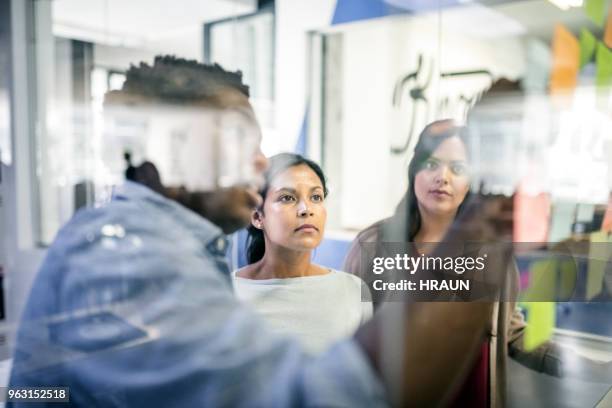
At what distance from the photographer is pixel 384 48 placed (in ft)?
4.61

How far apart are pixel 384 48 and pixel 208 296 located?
2.57 feet

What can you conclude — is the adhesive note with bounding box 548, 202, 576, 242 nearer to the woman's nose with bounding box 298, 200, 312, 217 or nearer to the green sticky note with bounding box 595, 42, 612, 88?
the green sticky note with bounding box 595, 42, 612, 88

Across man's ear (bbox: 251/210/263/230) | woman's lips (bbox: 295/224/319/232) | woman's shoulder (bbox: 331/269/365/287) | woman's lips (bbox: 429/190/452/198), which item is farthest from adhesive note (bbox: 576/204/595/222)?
man's ear (bbox: 251/210/263/230)

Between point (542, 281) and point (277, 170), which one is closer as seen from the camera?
point (277, 170)

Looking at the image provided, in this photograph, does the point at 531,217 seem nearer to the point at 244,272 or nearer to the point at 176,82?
the point at 244,272

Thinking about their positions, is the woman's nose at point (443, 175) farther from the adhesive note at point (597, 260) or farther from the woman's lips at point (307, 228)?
the adhesive note at point (597, 260)

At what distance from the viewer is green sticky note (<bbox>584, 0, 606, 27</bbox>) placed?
1.59 m

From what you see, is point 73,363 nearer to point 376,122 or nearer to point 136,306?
point 136,306

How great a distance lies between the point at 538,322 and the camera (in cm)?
167

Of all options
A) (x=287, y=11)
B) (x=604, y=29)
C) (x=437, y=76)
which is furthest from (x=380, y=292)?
(x=604, y=29)

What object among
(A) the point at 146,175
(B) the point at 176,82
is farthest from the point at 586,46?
(A) the point at 146,175

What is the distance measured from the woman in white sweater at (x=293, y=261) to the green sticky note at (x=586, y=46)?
89cm

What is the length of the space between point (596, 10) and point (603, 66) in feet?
0.58

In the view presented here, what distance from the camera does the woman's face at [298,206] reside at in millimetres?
1469
